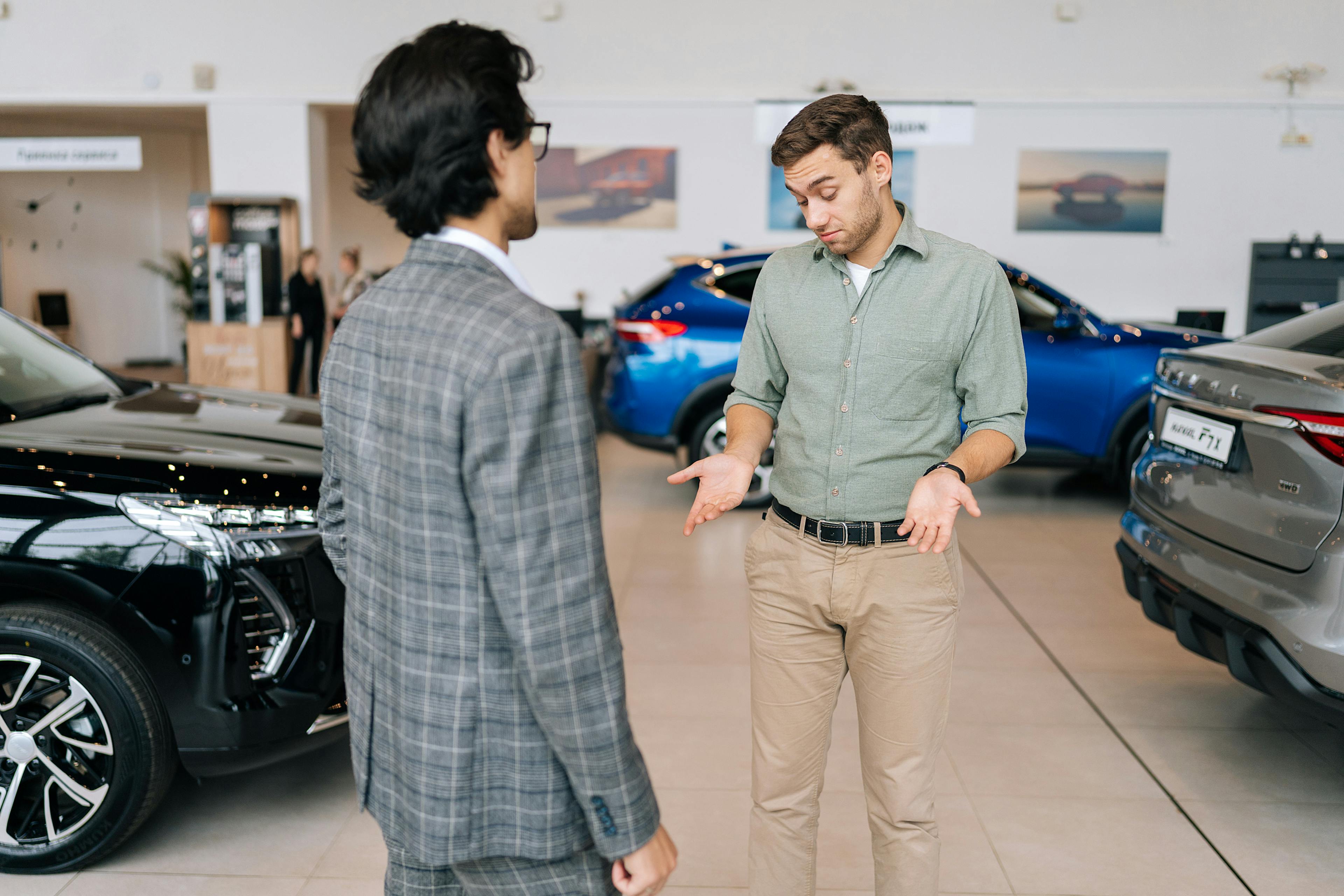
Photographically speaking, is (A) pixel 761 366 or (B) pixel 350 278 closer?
(A) pixel 761 366

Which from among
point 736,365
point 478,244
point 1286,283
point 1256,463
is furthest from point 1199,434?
point 1286,283

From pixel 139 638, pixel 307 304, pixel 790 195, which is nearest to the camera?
pixel 139 638

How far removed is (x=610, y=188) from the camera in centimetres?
1045

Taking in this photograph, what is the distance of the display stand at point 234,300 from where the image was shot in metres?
9.94

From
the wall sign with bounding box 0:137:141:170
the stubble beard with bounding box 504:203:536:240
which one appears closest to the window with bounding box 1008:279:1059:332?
the stubble beard with bounding box 504:203:536:240

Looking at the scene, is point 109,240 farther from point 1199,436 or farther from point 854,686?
point 854,686

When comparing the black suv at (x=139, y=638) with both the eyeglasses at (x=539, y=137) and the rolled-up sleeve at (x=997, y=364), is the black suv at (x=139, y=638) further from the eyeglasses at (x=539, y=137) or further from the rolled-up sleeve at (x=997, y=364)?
the rolled-up sleeve at (x=997, y=364)

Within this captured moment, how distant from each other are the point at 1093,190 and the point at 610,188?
15.7 ft

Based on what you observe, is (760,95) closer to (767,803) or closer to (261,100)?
(261,100)

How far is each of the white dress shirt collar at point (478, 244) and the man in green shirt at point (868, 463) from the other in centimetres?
63

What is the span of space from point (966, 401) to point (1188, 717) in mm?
2094

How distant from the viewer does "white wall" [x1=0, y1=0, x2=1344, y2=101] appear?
995 cm

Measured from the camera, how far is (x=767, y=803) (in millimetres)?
1904

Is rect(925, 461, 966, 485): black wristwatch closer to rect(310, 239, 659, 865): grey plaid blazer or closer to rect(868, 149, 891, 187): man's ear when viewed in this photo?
rect(868, 149, 891, 187): man's ear
